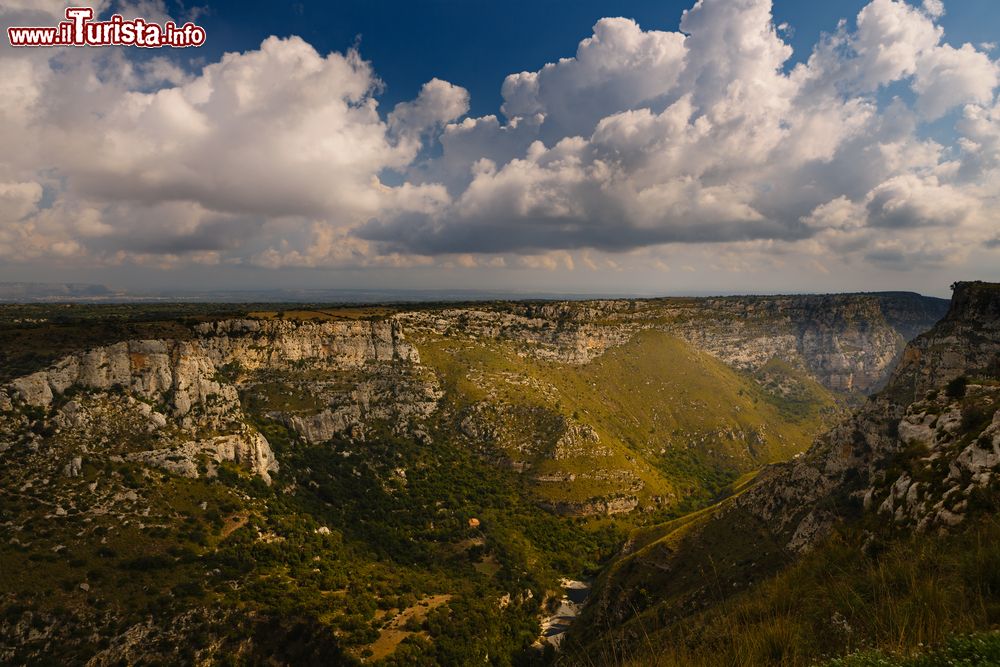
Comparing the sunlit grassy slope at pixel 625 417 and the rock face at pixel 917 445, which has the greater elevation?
the rock face at pixel 917 445

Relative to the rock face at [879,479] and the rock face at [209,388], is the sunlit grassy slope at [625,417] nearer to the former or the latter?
the rock face at [209,388]

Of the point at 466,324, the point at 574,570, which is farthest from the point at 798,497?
the point at 466,324

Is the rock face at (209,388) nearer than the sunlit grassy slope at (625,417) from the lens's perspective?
Yes

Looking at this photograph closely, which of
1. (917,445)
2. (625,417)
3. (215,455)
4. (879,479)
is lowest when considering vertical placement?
(625,417)

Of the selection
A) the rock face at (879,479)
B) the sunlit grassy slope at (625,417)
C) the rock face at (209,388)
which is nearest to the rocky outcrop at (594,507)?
the sunlit grassy slope at (625,417)

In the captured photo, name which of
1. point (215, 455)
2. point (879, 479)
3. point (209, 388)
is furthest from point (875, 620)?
point (209, 388)

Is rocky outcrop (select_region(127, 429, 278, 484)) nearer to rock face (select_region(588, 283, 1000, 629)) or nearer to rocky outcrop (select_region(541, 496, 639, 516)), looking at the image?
rock face (select_region(588, 283, 1000, 629))

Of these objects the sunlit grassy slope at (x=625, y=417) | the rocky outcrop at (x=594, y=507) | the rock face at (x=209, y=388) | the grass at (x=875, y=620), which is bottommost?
the rocky outcrop at (x=594, y=507)

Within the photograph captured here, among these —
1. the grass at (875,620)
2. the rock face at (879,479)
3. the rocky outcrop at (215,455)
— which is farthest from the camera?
the rocky outcrop at (215,455)

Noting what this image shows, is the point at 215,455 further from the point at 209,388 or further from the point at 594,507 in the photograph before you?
the point at 594,507

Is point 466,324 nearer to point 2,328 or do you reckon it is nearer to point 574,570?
point 574,570

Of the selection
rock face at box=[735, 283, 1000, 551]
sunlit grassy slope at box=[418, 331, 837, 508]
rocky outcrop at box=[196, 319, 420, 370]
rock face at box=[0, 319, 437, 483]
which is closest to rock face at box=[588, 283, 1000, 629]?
rock face at box=[735, 283, 1000, 551]

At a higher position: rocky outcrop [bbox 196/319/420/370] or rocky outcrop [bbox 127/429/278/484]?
rocky outcrop [bbox 196/319/420/370]
